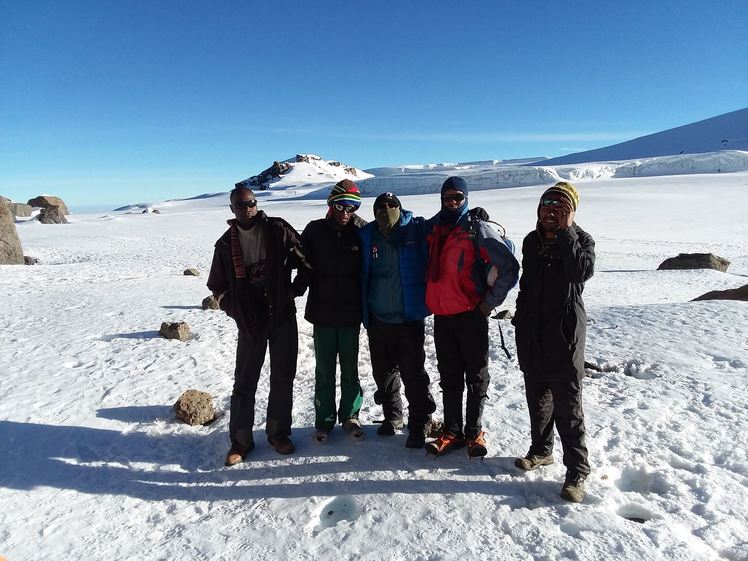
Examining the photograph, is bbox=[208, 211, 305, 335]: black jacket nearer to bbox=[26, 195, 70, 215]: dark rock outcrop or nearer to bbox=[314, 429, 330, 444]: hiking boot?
bbox=[314, 429, 330, 444]: hiking boot

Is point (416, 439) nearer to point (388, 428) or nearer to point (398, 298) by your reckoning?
point (388, 428)

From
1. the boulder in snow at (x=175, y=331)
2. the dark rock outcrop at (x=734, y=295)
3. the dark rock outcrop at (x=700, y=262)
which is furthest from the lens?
the dark rock outcrop at (x=700, y=262)

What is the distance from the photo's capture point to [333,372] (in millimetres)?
3566

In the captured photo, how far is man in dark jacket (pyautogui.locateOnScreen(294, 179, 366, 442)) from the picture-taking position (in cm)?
335

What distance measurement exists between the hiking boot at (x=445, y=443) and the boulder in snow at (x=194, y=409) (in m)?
1.91

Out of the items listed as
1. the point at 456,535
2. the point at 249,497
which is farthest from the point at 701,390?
the point at 249,497

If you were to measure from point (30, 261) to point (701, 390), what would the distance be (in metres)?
17.4

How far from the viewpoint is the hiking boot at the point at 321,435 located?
350 cm

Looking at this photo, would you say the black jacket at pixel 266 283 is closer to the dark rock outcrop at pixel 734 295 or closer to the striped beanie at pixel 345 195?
the striped beanie at pixel 345 195

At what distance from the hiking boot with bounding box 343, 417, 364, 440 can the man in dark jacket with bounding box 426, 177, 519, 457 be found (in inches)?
22.1

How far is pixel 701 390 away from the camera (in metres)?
4.05

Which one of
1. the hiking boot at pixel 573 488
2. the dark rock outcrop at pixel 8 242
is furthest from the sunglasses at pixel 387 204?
the dark rock outcrop at pixel 8 242

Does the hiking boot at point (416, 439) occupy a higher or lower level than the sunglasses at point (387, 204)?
lower

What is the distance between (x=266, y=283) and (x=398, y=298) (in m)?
0.94
